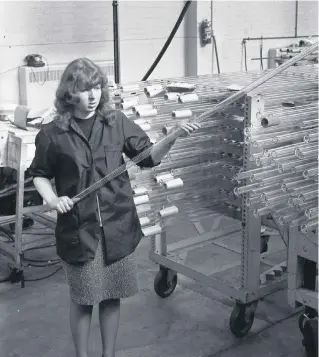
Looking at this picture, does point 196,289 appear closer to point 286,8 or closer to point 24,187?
point 24,187

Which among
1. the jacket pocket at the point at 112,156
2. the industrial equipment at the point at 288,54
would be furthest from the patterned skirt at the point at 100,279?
the industrial equipment at the point at 288,54

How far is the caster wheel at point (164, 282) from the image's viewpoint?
313cm

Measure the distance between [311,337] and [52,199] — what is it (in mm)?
1124

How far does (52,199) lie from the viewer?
2.10 m

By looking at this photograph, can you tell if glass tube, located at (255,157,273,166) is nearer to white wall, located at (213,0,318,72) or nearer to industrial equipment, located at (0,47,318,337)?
industrial equipment, located at (0,47,318,337)

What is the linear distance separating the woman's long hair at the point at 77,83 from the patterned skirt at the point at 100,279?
472mm

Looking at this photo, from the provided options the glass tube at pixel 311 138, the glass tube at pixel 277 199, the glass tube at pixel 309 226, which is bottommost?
the glass tube at pixel 309 226

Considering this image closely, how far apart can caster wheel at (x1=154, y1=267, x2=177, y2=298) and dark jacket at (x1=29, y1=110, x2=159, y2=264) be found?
0.99m

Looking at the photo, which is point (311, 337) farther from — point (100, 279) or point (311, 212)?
point (100, 279)

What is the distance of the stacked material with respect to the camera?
104 inches

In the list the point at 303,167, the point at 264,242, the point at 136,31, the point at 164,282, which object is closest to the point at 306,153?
the point at 303,167

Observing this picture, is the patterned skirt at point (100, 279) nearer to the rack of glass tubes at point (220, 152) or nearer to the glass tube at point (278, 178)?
the rack of glass tubes at point (220, 152)

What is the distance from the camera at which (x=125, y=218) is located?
7.08ft

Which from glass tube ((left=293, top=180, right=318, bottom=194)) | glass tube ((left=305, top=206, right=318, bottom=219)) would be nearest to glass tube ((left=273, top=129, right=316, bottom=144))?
glass tube ((left=293, top=180, right=318, bottom=194))
